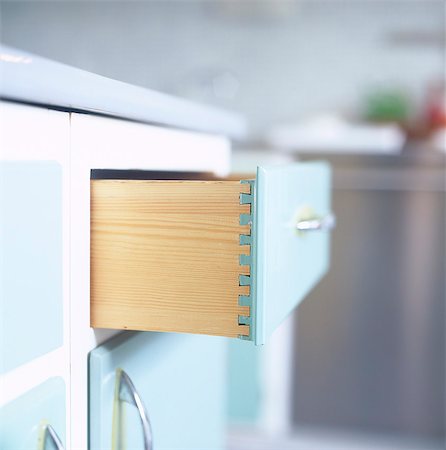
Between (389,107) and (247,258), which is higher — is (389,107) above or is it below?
above

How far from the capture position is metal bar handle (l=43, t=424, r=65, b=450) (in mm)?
584

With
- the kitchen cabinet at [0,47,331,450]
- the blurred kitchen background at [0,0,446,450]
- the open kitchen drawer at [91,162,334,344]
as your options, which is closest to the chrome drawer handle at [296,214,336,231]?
the kitchen cabinet at [0,47,331,450]

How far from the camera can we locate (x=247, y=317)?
65 centimetres

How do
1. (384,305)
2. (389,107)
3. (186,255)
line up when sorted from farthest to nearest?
(389,107) < (384,305) < (186,255)

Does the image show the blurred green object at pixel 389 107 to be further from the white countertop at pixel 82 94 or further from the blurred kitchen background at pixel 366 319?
the white countertop at pixel 82 94

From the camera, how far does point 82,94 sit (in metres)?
0.61

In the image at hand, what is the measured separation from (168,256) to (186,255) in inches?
0.7

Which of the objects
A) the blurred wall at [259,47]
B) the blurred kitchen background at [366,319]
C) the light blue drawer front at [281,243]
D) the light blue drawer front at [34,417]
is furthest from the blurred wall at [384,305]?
the light blue drawer front at [34,417]

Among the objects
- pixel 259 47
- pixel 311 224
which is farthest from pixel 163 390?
pixel 259 47

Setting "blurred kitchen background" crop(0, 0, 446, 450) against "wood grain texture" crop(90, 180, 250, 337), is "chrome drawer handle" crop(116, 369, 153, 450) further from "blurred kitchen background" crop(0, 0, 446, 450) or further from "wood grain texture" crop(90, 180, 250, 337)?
"blurred kitchen background" crop(0, 0, 446, 450)

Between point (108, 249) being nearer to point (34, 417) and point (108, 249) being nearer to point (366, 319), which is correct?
point (34, 417)

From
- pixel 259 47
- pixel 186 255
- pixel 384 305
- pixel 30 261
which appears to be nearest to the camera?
pixel 30 261

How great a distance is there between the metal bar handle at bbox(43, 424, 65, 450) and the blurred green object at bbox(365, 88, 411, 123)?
2183 millimetres

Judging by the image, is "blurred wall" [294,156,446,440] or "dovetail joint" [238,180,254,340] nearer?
"dovetail joint" [238,180,254,340]
